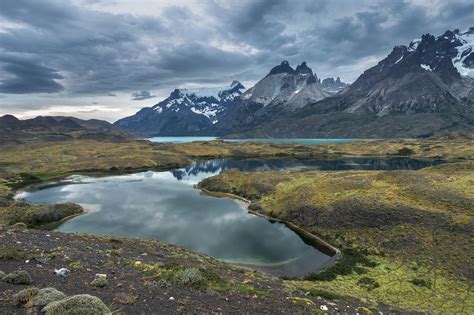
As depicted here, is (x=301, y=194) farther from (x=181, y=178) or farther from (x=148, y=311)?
(x=181, y=178)

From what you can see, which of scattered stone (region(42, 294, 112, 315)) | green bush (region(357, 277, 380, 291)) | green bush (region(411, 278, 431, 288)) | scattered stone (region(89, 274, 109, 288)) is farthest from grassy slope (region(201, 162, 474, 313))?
scattered stone (region(42, 294, 112, 315))

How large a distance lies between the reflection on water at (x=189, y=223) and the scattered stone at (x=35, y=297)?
116 ft

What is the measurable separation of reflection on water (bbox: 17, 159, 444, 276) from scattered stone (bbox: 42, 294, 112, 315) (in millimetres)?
35595

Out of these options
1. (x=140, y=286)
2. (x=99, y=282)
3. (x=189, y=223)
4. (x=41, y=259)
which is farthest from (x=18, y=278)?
(x=189, y=223)

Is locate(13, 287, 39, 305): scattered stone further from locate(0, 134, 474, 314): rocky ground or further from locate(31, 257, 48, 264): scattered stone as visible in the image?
locate(31, 257, 48, 264): scattered stone

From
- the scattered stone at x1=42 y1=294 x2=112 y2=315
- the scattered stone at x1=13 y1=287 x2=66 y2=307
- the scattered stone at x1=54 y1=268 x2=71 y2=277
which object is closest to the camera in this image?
the scattered stone at x1=42 y1=294 x2=112 y2=315

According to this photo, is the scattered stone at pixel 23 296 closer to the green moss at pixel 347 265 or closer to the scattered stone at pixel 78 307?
the scattered stone at pixel 78 307

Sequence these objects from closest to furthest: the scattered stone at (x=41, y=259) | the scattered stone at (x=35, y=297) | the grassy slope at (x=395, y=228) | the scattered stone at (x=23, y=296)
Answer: the scattered stone at (x=35, y=297), the scattered stone at (x=23, y=296), the scattered stone at (x=41, y=259), the grassy slope at (x=395, y=228)

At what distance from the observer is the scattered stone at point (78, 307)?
50.4 feet

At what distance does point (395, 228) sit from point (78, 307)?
5618 centimetres

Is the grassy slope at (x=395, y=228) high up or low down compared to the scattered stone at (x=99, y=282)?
down

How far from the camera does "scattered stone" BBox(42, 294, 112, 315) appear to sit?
1535 centimetres

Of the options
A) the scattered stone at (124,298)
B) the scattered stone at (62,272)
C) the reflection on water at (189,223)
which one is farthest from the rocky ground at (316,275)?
the reflection on water at (189,223)

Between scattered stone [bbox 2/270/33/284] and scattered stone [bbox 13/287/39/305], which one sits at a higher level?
scattered stone [bbox 13/287/39/305]
